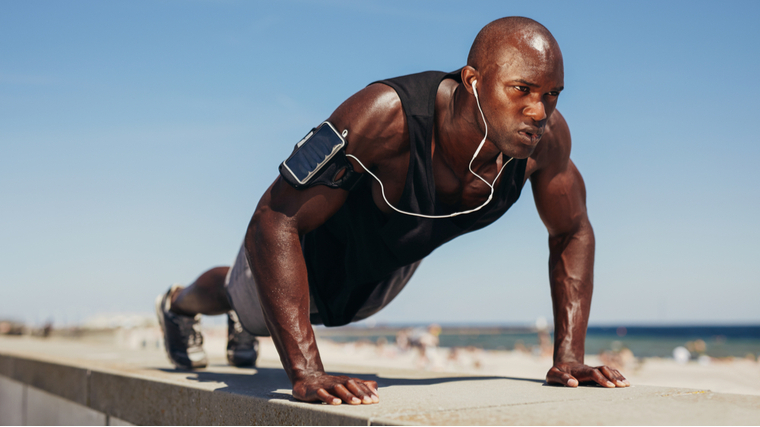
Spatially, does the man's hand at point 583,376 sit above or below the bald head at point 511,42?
below

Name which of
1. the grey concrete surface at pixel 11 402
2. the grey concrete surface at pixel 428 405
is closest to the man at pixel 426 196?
the grey concrete surface at pixel 428 405

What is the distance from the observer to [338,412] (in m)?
1.72

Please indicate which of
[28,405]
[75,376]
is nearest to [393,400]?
[75,376]

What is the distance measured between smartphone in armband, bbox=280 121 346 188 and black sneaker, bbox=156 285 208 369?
1.90m

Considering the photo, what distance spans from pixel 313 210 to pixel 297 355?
0.56 metres

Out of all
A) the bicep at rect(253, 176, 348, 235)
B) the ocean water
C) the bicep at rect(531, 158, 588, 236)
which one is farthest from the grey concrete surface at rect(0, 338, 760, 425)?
the ocean water

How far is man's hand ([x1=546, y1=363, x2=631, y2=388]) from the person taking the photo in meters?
2.40

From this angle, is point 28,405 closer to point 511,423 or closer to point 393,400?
point 393,400

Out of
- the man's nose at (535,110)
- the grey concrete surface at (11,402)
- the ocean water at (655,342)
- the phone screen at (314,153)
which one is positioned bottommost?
the ocean water at (655,342)

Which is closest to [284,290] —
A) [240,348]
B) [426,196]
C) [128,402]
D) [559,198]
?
[426,196]

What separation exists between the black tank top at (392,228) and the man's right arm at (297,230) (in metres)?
0.11

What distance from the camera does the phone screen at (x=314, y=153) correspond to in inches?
88.4

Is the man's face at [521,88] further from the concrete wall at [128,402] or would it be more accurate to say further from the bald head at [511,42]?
the concrete wall at [128,402]

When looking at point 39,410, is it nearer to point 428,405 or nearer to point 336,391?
point 336,391
